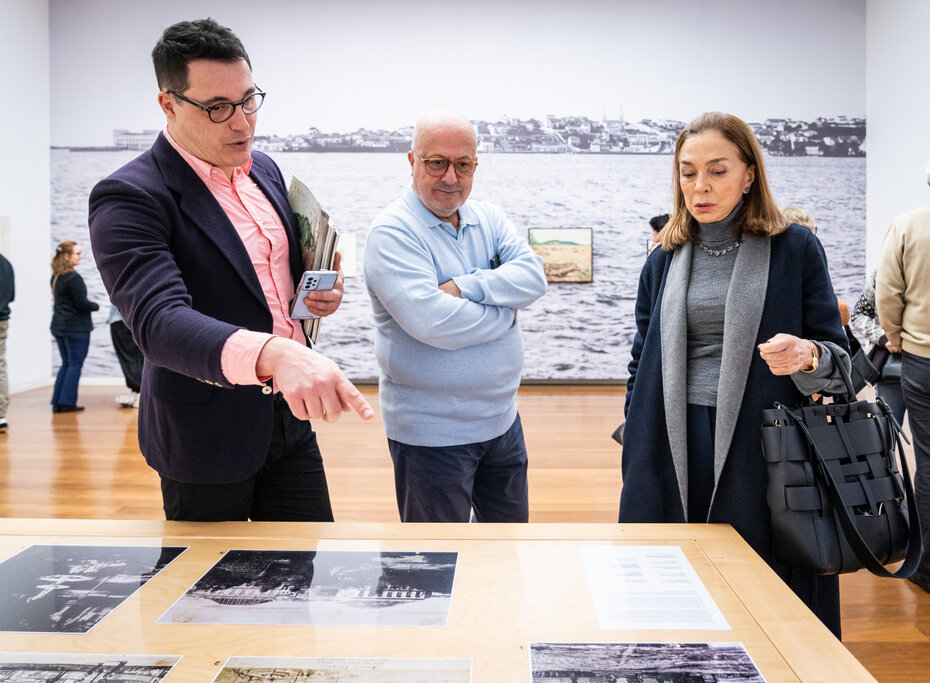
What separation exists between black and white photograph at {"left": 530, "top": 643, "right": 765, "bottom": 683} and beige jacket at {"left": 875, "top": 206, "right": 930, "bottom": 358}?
2678 millimetres

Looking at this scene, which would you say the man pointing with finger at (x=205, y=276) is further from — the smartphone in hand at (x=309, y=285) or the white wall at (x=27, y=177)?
the white wall at (x=27, y=177)

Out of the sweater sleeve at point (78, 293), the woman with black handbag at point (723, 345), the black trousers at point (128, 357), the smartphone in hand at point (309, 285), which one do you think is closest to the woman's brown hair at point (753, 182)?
the woman with black handbag at point (723, 345)

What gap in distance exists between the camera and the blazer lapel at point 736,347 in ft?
6.55

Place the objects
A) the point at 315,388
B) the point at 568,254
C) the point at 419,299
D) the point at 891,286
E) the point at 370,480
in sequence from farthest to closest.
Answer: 1. the point at 568,254
2. the point at 370,480
3. the point at 891,286
4. the point at 419,299
5. the point at 315,388

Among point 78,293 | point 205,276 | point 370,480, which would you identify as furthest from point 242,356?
point 78,293

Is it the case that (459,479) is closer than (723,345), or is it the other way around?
(723,345)

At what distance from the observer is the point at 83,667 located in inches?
45.2

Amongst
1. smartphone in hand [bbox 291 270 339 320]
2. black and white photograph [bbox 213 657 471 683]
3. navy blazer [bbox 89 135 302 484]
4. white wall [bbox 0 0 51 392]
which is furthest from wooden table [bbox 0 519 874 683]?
white wall [bbox 0 0 51 392]

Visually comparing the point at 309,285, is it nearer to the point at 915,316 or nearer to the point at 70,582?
the point at 70,582

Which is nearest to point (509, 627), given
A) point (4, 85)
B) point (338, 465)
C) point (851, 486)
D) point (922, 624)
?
point (851, 486)

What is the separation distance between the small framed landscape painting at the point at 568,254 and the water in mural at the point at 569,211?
10 cm

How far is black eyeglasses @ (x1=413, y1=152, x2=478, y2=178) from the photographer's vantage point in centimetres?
247

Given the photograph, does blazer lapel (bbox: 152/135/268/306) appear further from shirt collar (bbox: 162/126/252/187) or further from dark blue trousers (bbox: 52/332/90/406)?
dark blue trousers (bbox: 52/332/90/406)

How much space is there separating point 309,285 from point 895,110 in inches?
381
